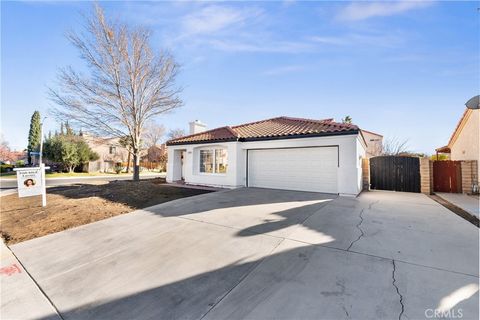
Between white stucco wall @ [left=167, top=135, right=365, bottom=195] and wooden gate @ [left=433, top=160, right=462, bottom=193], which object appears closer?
white stucco wall @ [left=167, top=135, right=365, bottom=195]

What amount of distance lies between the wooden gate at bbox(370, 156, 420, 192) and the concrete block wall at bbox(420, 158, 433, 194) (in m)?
0.17

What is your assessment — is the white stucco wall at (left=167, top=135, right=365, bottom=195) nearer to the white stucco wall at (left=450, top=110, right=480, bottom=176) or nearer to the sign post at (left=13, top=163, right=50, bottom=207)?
the white stucco wall at (left=450, top=110, right=480, bottom=176)

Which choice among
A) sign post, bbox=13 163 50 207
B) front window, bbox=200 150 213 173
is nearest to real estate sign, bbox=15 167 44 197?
sign post, bbox=13 163 50 207

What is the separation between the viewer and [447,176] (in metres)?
10.7

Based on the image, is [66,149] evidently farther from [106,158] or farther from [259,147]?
[259,147]

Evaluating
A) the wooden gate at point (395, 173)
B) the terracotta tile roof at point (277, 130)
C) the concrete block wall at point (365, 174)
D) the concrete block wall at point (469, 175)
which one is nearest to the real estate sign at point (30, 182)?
the terracotta tile roof at point (277, 130)

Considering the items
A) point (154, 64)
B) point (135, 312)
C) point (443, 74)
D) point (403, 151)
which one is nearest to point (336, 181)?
point (443, 74)

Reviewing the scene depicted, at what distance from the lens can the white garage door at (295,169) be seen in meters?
9.60

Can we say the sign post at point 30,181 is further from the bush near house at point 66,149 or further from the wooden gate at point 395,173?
the bush near house at point 66,149

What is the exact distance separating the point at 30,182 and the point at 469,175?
20.0 metres

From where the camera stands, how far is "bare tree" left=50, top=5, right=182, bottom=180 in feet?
40.5

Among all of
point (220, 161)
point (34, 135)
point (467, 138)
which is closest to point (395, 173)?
point (467, 138)

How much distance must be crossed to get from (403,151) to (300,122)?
68.0ft

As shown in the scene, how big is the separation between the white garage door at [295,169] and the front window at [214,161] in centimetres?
165
